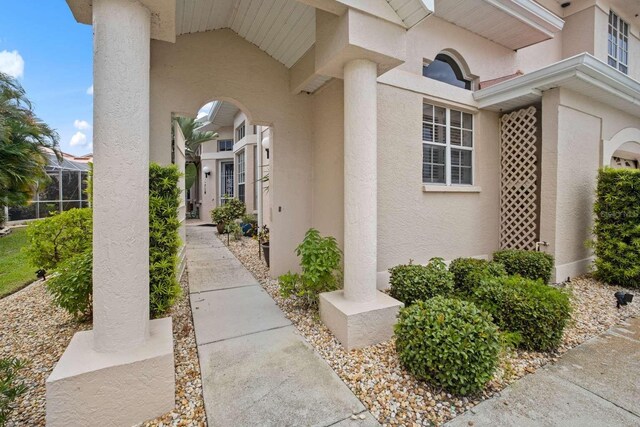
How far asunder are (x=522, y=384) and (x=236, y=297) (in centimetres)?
437

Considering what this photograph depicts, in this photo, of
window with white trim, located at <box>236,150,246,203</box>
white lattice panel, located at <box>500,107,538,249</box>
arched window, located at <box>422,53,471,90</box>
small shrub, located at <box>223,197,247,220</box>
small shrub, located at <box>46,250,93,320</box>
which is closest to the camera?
small shrub, located at <box>46,250,93,320</box>

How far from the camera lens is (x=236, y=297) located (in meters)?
5.30

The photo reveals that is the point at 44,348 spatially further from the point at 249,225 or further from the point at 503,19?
the point at 503,19

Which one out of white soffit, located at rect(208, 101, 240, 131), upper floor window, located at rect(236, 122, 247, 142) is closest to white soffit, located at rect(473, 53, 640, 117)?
upper floor window, located at rect(236, 122, 247, 142)

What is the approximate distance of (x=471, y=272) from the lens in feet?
15.6

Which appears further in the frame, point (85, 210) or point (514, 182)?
point (514, 182)

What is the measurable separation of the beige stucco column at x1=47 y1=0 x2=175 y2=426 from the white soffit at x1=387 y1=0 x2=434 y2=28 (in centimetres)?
292

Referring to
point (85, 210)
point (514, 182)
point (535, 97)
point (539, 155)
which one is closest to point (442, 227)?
point (514, 182)

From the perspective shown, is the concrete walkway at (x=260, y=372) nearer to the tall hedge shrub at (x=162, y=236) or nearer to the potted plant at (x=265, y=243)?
the tall hedge shrub at (x=162, y=236)

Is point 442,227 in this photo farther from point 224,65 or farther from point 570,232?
point 224,65

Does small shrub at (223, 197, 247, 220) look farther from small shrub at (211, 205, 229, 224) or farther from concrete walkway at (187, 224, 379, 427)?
concrete walkway at (187, 224, 379, 427)

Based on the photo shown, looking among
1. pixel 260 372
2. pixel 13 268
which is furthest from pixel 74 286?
pixel 13 268

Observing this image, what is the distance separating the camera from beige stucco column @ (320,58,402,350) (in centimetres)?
374

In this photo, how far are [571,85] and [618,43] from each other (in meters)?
6.55
